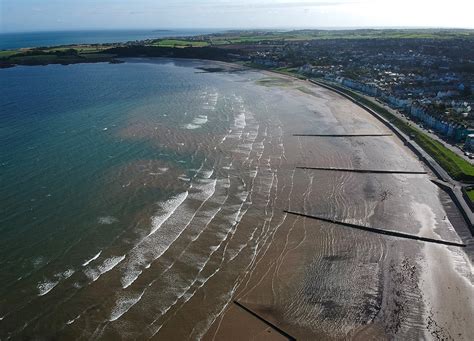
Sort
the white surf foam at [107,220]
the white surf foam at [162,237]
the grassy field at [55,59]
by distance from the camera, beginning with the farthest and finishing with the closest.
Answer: the grassy field at [55,59] → the white surf foam at [107,220] → the white surf foam at [162,237]

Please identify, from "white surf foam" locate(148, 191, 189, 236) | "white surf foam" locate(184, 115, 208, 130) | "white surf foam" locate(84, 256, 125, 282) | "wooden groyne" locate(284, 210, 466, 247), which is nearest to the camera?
"white surf foam" locate(84, 256, 125, 282)

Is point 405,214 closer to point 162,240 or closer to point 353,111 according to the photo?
point 162,240

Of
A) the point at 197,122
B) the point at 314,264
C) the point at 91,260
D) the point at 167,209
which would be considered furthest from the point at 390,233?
the point at 197,122

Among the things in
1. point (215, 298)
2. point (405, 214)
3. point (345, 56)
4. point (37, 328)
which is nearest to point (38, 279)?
point (37, 328)

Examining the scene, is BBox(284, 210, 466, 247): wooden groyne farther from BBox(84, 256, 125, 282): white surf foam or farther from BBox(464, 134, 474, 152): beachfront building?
BBox(464, 134, 474, 152): beachfront building

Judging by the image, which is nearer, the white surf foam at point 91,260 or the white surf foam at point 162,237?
the white surf foam at point 162,237

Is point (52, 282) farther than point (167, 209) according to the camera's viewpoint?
No

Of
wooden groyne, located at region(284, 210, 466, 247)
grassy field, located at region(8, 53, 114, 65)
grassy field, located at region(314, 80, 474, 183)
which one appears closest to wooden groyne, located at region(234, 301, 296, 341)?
wooden groyne, located at region(284, 210, 466, 247)

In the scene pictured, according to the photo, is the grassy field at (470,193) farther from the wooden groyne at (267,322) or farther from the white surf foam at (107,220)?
the white surf foam at (107,220)

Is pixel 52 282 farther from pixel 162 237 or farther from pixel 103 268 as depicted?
pixel 162 237

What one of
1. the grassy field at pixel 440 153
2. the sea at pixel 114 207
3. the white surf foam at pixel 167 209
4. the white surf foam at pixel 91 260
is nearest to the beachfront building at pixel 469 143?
the grassy field at pixel 440 153
